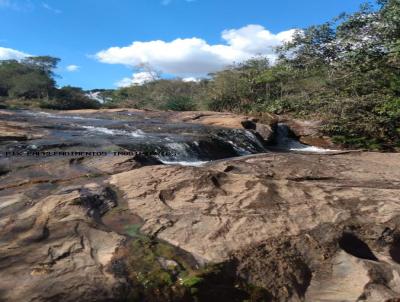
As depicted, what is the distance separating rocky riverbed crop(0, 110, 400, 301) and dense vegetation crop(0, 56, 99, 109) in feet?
116

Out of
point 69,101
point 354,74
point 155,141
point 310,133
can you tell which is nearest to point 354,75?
point 354,74

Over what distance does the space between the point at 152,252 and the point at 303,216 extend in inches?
58.2

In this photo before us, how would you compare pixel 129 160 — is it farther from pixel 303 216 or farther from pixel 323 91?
pixel 323 91

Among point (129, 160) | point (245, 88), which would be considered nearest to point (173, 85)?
point (245, 88)

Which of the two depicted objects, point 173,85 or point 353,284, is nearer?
point 353,284

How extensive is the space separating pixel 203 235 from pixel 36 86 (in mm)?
42621

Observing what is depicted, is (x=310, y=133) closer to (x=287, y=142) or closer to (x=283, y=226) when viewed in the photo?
(x=287, y=142)

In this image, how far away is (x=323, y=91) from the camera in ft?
50.6

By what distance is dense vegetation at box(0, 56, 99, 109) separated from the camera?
134 ft

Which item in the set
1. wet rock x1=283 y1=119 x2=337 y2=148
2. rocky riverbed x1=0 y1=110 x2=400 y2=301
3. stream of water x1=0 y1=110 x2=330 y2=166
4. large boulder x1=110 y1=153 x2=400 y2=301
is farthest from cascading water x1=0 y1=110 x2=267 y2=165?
large boulder x1=110 y1=153 x2=400 y2=301

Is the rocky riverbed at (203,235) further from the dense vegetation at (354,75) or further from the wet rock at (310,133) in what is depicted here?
the wet rock at (310,133)

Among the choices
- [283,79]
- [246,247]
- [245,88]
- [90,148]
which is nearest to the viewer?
→ [246,247]

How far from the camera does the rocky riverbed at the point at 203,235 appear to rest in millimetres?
3188

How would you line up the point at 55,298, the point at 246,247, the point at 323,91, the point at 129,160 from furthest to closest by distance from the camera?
1. the point at 323,91
2. the point at 129,160
3. the point at 246,247
4. the point at 55,298
